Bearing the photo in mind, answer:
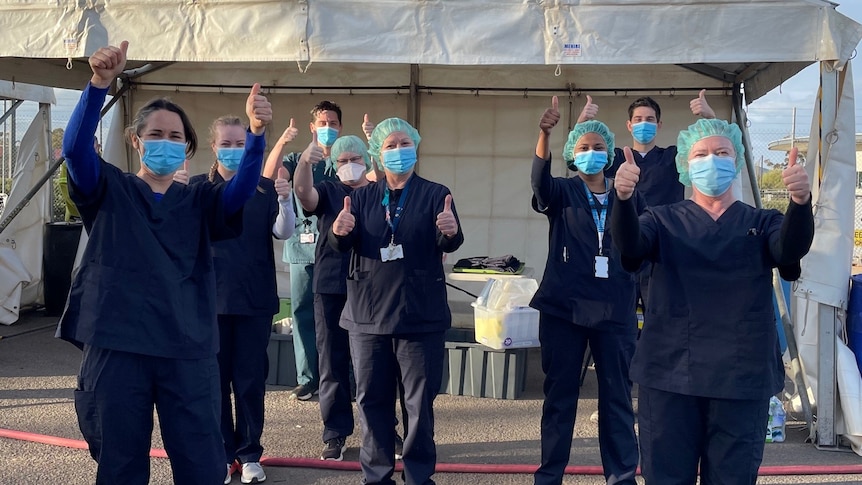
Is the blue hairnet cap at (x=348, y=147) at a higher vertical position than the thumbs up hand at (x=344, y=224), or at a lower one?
higher

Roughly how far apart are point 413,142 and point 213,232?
1352 mm

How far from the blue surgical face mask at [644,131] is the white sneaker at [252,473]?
121 inches

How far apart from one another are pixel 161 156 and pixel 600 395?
7.75 ft

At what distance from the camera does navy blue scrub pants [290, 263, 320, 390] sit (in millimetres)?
5387

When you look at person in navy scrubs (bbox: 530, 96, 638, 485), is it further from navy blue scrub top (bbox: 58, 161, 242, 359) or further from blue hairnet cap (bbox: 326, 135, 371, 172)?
navy blue scrub top (bbox: 58, 161, 242, 359)

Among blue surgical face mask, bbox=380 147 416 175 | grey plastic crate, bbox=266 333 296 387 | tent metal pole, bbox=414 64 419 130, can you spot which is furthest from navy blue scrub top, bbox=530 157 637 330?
tent metal pole, bbox=414 64 419 130

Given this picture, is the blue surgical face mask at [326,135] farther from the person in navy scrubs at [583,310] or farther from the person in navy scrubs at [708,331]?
the person in navy scrubs at [708,331]

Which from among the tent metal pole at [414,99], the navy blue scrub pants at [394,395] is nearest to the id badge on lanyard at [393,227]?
the navy blue scrub pants at [394,395]

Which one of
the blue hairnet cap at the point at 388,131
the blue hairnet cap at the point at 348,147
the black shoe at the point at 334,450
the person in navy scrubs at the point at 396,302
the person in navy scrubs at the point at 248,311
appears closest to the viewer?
the person in navy scrubs at the point at 396,302

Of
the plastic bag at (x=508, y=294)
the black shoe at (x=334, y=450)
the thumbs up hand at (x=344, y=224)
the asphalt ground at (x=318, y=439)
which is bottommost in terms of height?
the asphalt ground at (x=318, y=439)

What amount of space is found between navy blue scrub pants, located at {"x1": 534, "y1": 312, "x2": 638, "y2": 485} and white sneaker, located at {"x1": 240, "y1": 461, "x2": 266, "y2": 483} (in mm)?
1493

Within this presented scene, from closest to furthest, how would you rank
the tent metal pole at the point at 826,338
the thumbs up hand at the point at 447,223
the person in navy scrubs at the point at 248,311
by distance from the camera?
the thumbs up hand at the point at 447,223 < the person in navy scrubs at the point at 248,311 < the tent metal pole at the point at 826,338

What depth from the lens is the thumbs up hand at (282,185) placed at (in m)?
3.82

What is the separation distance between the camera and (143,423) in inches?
106
